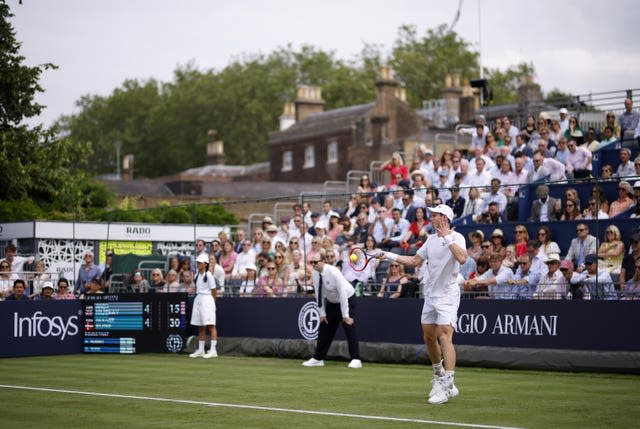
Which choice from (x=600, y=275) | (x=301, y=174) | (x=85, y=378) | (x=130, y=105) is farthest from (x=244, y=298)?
(x=130, y=105)

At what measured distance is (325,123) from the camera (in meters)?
71.8

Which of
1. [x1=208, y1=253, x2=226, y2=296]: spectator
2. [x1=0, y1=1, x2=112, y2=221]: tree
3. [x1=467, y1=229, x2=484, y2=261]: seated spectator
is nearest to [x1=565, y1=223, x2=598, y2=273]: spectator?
[x1=467, y1=229, x2=484, y2=261]: seated spectator

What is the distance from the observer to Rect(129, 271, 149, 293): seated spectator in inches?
993

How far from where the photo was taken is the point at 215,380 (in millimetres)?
16781

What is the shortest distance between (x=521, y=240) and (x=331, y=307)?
12.5 feet

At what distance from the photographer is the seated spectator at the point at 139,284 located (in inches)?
993

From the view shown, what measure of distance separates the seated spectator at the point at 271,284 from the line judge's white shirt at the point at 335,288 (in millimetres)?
3262

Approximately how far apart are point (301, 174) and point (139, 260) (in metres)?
47.1

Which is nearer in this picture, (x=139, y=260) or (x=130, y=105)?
(x=139, y=260)

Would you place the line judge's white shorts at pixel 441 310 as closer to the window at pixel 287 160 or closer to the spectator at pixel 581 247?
the spectator at pixel 581 247

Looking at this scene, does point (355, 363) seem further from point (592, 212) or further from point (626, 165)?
point (626, 165)

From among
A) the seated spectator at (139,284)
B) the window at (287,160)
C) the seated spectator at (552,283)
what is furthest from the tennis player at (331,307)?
the window at (287,160)

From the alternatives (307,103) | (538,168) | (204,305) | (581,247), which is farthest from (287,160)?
(581,247)

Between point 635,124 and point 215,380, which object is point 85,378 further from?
point 635,124
